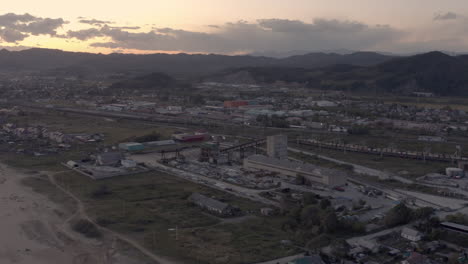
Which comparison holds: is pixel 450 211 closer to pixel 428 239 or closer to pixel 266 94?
pixel 428 239

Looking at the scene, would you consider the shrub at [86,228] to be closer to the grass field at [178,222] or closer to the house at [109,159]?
the grass field at [178,222]

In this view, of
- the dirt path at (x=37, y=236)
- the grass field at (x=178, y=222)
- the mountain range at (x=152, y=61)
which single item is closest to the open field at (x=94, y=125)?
the grass field at (x=178, y=222)

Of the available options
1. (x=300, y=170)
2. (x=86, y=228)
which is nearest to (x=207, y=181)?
(x=300, y=170)

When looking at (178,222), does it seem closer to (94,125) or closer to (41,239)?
(41,239)

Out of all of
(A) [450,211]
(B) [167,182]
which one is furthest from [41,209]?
(A) [450,211]

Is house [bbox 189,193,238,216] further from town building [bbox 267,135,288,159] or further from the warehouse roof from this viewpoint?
town building [bbox 267,135,288,159]
